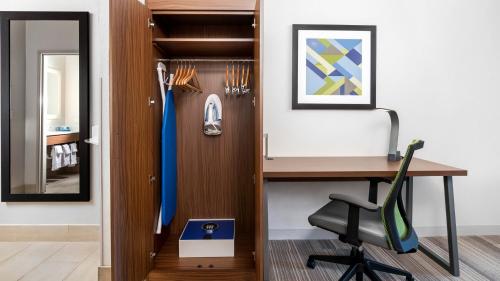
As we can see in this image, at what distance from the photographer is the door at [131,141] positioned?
1.35m

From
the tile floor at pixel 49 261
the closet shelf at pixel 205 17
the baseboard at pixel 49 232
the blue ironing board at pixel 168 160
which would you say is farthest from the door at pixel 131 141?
the baseboard at pixel 49 232

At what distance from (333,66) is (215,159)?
1.24m

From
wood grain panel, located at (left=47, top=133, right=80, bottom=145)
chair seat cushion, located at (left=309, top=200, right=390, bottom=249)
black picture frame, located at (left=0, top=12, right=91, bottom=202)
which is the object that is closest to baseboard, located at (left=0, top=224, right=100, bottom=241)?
black picture frame, located at (left=0, top=12, right=91, bottom=202)

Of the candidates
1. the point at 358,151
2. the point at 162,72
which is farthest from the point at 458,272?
the point at 162,72

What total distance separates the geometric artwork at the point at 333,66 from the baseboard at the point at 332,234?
3.94ft

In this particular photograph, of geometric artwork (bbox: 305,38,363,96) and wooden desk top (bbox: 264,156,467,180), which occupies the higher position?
geometric artwork (bbox: 305,38,363,96)

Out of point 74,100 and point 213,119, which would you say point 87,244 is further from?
point 213,119

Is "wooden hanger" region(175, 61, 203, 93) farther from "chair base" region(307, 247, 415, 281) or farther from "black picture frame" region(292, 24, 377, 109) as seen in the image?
"chair base" region(307, 247, 415, 281)

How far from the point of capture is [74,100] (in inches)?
96.0

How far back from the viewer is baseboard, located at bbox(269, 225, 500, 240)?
101 inches

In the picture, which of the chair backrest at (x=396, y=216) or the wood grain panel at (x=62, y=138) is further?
the wood grain panel at (x=62, y=138)

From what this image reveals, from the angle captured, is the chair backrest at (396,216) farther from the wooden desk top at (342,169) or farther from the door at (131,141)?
the door at (131,141)

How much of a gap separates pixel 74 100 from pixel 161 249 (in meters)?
1.42

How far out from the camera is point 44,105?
8.10 feet
